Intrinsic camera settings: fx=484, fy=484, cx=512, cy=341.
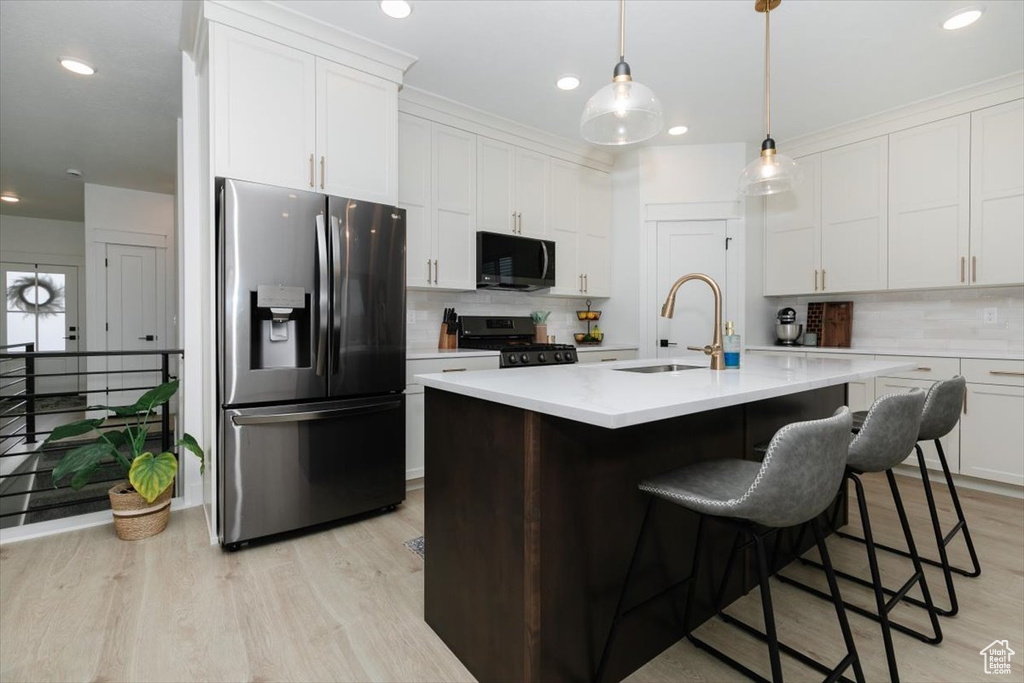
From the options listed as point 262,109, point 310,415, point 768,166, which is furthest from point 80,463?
point 768,166

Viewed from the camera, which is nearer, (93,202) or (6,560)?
(6,560)

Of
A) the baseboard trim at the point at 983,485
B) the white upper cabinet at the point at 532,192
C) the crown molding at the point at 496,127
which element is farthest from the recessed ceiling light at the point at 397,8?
the baseboard trim at the point at 983,485

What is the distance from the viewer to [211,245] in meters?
2.40

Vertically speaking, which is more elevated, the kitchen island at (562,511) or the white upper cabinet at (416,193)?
the white upper cabinet at (416,193)

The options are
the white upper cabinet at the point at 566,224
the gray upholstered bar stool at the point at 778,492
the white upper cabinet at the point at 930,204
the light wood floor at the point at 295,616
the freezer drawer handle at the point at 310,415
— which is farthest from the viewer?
the white upper cabinet at the point at 566,224

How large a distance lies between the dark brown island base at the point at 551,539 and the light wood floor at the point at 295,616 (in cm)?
17

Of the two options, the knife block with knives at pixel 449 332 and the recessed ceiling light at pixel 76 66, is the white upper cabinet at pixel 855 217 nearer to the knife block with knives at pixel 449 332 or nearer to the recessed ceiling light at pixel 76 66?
the knife block with knives at pixel 449 332

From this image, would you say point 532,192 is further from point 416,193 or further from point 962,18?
point 962,18

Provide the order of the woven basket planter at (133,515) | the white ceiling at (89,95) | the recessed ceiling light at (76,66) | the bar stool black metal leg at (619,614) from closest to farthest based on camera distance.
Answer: the bar stool black metal leg at (619,614) → the woven basket planter at (133,515) → the white ceiling at (89,95) → the recessed ceiling light at (76,66)

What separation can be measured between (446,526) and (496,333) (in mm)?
2523

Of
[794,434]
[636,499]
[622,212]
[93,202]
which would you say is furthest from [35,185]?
[794,434]

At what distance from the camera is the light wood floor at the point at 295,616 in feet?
5.12

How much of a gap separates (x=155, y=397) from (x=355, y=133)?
1.79m

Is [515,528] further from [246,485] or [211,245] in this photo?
Result: [211,245]
